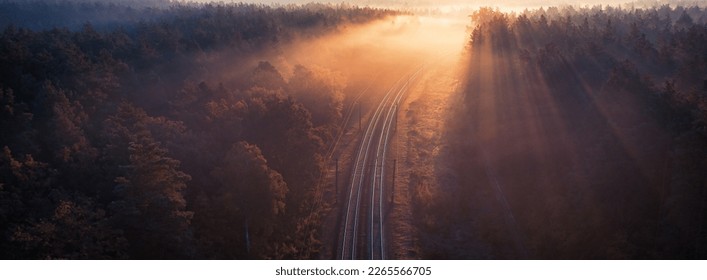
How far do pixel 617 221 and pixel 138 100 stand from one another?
39381mm

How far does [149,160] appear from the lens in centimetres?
2003

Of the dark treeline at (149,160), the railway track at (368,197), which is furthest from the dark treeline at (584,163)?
the dark treeline at (149,160)

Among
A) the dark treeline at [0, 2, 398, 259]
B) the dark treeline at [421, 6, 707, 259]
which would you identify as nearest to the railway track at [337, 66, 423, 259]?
the dark treeline at [0, 2, 398, 259]

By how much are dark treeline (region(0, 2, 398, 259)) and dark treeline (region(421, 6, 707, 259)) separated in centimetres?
1106

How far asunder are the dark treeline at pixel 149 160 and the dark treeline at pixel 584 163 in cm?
1106

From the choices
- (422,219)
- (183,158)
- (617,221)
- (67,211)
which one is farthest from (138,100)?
(617,221)

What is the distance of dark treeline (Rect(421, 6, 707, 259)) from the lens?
24.3m

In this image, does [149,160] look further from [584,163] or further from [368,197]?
[584,163]

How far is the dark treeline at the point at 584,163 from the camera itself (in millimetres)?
24281

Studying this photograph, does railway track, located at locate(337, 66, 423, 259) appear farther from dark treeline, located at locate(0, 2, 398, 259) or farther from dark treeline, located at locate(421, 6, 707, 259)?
dark treeline, located at locate(421, 6, 707, 259)

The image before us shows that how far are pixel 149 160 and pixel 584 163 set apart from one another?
91.7 ft

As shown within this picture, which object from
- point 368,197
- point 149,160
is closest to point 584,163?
point 368,197

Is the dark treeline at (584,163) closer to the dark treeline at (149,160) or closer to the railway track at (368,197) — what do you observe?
the railway track at (368,197)
